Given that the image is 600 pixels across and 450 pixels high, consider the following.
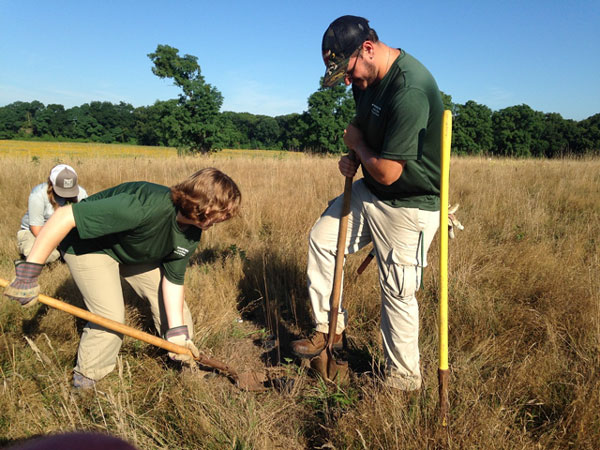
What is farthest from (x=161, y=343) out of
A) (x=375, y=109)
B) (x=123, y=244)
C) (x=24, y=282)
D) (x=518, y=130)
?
(x=518, y=130)

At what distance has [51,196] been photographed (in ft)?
13.3

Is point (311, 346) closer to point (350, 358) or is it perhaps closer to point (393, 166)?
point (350, 358)

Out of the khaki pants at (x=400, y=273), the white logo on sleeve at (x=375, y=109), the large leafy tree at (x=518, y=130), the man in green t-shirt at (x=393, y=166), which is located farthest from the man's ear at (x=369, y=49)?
the large leafy tree at (x=518, y=130)

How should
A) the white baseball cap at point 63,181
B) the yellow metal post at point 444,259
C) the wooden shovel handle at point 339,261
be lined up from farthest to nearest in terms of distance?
the white baseball cap at point 63,181 → the wooden shovel handle at point 339,261 → the yellow metal post at point 444,259

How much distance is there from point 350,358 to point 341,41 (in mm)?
2236

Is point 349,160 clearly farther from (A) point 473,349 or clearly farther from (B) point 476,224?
(B) point 476,224

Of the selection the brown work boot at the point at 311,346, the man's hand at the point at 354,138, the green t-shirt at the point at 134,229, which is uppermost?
the man's hand at the point at 354,138

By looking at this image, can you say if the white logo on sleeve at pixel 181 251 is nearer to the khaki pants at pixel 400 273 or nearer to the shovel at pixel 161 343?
the shovel at pixel 161 343

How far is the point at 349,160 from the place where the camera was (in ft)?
8.11

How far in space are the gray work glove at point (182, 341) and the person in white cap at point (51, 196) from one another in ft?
6.82

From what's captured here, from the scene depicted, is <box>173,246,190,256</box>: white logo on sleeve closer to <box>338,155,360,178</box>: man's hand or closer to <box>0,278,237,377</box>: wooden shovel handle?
<box>0,278,237,377</box>: wooden shovel handle

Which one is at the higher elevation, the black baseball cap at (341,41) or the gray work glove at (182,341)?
the black baseball cap at (341,41)

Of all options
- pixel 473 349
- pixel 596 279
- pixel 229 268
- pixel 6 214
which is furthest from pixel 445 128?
pixel 6 214

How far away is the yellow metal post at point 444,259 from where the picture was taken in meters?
1.65
